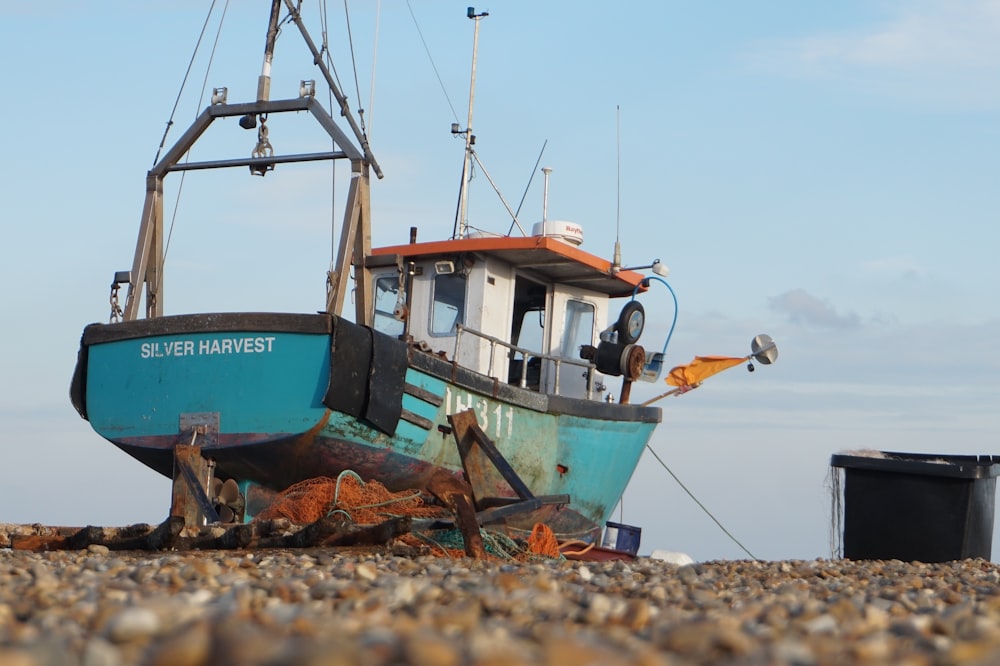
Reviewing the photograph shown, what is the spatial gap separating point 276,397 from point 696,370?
481 cm

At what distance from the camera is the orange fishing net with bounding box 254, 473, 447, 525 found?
334 inches

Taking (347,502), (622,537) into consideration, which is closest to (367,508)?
(347,502)

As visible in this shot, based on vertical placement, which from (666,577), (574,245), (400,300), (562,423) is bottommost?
(666,577)

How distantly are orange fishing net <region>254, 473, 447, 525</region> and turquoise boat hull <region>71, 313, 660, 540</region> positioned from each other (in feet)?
0.92

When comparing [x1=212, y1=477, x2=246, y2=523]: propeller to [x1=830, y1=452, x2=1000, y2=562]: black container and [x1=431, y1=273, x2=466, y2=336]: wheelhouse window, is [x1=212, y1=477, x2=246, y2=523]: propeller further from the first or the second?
[x1=830, y1=452, x2=1000, y2=562]: black container

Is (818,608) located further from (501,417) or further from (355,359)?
(501,417)

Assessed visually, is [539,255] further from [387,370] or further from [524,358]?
[387,370]

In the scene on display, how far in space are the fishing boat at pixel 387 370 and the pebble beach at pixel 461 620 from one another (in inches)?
145

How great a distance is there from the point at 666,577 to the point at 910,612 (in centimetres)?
165

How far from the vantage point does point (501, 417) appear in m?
10.3

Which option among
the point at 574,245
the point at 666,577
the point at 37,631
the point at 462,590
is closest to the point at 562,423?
the point at 574,245

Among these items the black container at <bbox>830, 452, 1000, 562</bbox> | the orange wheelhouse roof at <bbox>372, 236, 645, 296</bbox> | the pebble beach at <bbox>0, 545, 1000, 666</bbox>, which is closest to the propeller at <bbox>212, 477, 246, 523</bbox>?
the orange wheelhouse roof at <bbox>372, 236, 645, 296</bbox>

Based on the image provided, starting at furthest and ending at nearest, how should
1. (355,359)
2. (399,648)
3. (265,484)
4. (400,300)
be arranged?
(400,300), (265,484), (355,359), (399,648)

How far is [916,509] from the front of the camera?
31.6 ft
